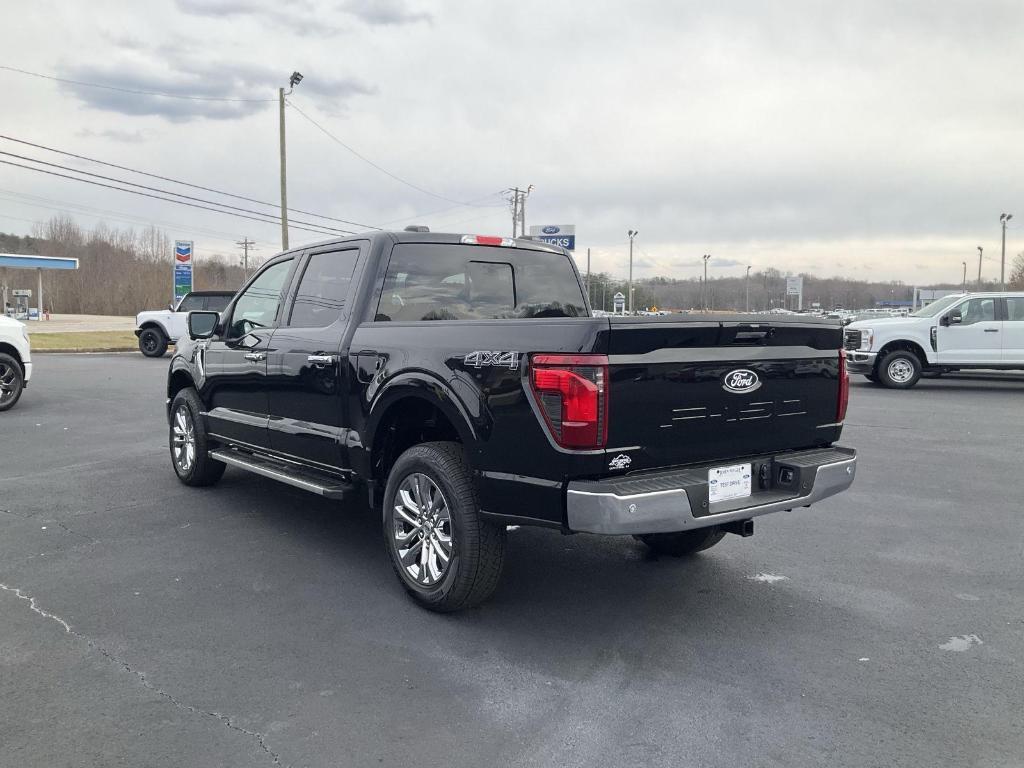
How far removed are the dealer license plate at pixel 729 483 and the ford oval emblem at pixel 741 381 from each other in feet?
1.23

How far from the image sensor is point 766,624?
4.07 meters

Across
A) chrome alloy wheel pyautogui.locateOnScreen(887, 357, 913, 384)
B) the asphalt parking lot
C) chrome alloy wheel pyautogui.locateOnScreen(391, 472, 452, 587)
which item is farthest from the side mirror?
chrome alloy wheel pyautogui.locateOnScreen(887, 357, 913, 384)

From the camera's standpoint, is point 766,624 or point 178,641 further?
point 766,624

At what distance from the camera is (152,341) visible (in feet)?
75.7

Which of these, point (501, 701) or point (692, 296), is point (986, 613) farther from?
point (692, 296)

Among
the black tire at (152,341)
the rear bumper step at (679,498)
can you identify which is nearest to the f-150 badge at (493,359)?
the rear bumper step at (679,498)

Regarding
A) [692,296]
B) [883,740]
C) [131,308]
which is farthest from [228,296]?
[131,308]

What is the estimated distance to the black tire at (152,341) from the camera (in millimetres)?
22953

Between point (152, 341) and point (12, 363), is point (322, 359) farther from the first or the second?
point (152, 341)

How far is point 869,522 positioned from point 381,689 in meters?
4.25

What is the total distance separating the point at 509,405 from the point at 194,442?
4122 millimetres

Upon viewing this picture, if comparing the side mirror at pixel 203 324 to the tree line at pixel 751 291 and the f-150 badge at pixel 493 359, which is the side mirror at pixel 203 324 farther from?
the tree line at pixel 751 291

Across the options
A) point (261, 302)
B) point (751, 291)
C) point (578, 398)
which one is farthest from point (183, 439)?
point (751, 291)

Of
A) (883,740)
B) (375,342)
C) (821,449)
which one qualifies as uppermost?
(375,342)
